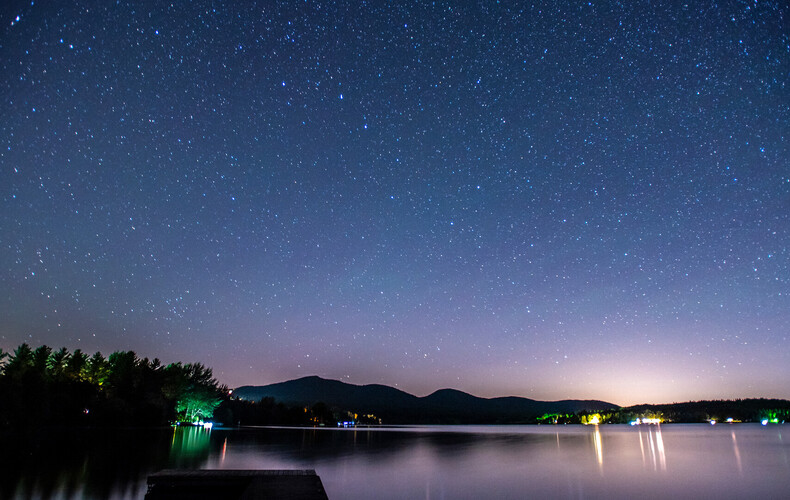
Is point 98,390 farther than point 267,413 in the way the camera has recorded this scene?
No

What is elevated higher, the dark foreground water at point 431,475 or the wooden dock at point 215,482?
the wooden dock at point 215,482

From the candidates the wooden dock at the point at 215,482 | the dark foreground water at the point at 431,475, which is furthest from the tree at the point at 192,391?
the wooden dock at the point at 215,482

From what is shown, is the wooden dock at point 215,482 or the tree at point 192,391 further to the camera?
the tree at point 192,391

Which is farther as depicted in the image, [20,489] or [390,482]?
[390,482]

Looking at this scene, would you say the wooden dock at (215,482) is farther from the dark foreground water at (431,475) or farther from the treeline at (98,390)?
the treeline at (98,390)

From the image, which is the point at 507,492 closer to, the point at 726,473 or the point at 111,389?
the point at 726,473

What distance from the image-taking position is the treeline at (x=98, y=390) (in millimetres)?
43000

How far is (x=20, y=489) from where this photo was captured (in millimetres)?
15305

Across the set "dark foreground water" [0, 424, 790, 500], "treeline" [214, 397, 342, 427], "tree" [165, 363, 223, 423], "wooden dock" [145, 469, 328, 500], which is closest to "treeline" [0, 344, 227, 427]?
"tree" [165, 363, 223, 423]

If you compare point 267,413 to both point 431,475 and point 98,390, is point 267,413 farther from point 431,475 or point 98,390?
point 431,475

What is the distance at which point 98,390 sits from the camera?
68.9 metres

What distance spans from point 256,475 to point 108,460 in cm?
1411

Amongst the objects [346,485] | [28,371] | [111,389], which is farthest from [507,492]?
[111,389]

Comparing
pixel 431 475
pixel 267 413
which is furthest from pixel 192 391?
pixel 431 475
